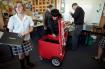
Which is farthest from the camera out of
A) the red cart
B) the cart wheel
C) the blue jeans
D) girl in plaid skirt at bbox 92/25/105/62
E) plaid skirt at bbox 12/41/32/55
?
the blue jeans

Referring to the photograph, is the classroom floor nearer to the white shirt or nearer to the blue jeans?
the blue jeans

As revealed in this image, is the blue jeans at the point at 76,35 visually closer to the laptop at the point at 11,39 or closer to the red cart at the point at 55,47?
the red cart at the point at 55,47

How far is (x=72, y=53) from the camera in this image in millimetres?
3580

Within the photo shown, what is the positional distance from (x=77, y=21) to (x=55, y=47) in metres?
1.21

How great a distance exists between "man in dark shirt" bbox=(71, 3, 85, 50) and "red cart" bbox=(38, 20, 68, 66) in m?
0.92

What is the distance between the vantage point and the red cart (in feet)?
8.91

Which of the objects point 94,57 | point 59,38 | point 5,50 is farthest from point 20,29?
point 94,57

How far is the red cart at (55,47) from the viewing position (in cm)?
272

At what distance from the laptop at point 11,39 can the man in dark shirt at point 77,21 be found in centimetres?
187

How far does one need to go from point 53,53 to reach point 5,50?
1.41m

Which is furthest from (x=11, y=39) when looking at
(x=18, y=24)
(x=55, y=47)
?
(x=55, y=47)

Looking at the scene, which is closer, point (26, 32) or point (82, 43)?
point (26, 32)

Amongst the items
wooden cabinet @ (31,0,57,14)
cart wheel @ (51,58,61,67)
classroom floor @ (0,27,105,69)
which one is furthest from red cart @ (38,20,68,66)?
wooden cabinet @ (31,0,57,14)

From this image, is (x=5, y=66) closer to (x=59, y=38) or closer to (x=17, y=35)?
A: (x=17, y=35)
